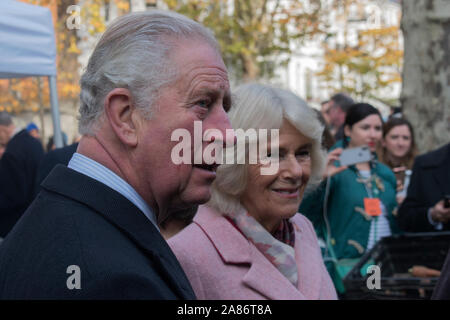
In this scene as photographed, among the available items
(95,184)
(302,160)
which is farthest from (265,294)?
(95,184)

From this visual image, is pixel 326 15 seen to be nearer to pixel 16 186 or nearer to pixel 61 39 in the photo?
pixel 61 39

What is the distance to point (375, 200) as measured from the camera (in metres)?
5.06

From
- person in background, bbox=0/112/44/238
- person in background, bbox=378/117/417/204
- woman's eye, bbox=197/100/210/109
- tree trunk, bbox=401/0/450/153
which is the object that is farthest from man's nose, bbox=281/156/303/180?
tree trunk, bbox=401/0/450/153

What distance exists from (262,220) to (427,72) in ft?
19.4

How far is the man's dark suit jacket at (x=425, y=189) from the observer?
15.9 feet

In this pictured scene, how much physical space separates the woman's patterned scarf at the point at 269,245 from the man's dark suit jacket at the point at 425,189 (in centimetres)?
242

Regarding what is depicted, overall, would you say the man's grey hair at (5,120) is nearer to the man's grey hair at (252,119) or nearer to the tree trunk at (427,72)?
the tree trunk at (427,72)

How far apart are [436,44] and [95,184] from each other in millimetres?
7290

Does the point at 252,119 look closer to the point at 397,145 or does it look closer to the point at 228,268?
the point at 228,268

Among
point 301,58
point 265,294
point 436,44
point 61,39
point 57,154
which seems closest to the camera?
point 265,294

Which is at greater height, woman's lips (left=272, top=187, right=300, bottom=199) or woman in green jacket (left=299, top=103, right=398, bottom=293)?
woman's lips (left=272, top=187, right=300, bottom=199)

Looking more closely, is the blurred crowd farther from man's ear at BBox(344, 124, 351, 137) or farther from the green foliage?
the green foliage

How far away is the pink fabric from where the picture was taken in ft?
8.05

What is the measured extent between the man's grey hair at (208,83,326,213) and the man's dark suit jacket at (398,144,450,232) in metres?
2.26
